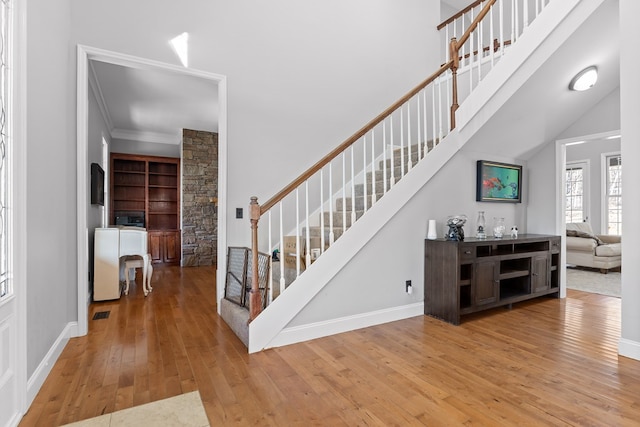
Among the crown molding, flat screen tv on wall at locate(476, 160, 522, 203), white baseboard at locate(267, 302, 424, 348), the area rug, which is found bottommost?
the area rug

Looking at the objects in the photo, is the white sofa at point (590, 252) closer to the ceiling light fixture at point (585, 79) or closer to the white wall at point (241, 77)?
the ceiling light fixture at point (585, 79)

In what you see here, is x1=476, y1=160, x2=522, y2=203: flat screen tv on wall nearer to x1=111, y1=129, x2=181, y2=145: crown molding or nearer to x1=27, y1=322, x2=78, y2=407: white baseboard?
x1=27, y1=322, x2=78, y2=407: white baseboard

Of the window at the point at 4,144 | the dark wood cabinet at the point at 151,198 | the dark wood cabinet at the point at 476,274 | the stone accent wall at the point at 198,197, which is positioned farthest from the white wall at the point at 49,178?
the dark wood cabinet at the point at 151,198

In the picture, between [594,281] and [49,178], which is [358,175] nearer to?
[49,178]

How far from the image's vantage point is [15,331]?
5.69ft

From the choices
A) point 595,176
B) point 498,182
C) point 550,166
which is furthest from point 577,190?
point 498,182

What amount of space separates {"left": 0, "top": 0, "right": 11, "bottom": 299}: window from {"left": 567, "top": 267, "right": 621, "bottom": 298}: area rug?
20.4 feet

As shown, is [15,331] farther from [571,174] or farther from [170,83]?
[571,174]

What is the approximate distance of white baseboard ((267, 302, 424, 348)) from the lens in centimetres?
276

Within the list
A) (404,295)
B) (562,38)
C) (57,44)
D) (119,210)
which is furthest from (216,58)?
(119,210)

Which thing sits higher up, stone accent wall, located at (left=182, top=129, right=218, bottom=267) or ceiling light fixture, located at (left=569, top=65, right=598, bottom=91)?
ceiling light fixture, located at (left=569, top=65, right=598, bottom=91)

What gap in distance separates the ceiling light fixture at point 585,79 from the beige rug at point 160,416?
465cm

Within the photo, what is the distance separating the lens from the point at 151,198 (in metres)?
7.53

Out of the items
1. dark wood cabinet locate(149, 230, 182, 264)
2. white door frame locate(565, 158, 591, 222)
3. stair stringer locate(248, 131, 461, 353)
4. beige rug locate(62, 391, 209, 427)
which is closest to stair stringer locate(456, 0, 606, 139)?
stair stringer locate(248, 131, 461, 353)
